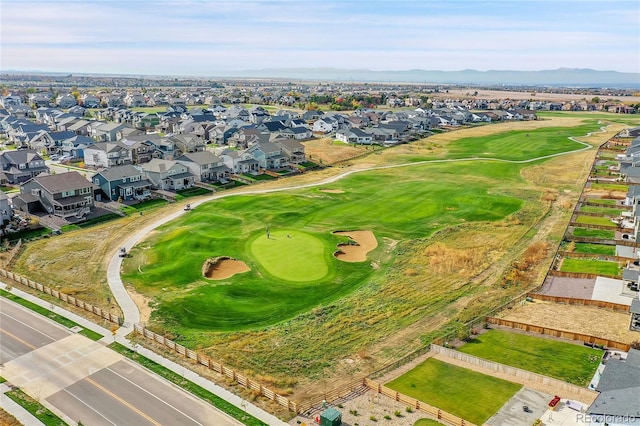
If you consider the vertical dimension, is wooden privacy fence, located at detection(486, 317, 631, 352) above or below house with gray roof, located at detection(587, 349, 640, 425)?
below

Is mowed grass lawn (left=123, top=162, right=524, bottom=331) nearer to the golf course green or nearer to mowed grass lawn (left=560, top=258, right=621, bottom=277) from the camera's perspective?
the golf course green

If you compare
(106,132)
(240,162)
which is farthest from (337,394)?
(106,132)

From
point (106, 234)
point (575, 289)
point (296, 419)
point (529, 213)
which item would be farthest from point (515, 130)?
point (296, 419)

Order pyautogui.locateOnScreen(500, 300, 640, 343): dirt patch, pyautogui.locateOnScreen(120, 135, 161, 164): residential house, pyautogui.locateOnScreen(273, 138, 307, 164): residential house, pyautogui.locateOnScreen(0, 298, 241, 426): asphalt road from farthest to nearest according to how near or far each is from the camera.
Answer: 1. pyautogui.locateOnScreen(273, 138, 307, 164): residential house
2. pyautogui.locateOnScreen(120, 135, 161, 164): residential house
3. pyautogui.locateOnScreen(500, 300, 640, 343): dirt patch
4. pyautogui.locateOnScreen(0, 298, 241, 426): asphalt road

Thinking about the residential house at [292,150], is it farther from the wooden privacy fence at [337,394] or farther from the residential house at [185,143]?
the wooden privacy fence at [337,394]

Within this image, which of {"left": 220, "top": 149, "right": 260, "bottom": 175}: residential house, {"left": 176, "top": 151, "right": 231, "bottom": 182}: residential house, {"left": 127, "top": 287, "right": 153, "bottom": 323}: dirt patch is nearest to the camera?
{"left": 127, "top": 287, "right": 153, "bottom": 323}: dirt patch

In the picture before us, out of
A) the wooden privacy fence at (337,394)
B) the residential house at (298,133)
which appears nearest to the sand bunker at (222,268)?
the wooden privacy fence at (337,394)

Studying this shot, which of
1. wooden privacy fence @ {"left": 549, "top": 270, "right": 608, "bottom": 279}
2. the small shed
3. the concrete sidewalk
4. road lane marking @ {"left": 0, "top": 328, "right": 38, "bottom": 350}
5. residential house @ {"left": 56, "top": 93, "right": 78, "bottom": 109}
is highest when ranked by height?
residential house @ {"left": 56, "top": 93, "right": 78, "bottom": 109}

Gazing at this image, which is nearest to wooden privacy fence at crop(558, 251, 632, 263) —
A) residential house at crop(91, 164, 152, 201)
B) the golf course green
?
the golf course green

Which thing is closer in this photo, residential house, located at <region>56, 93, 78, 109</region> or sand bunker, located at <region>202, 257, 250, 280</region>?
sand bunker, located at <region>202, 257, 250, 280</region>
